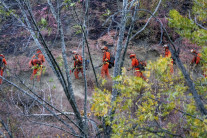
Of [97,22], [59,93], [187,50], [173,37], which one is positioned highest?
[97,22]

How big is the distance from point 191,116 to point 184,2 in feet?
53.7

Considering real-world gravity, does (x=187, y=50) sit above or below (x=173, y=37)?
below

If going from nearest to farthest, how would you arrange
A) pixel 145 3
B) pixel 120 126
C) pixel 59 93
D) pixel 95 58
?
pixel 120 126 → pixel 59 93 → pixel 95 58 → pixel 145 3

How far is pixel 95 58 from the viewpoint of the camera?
14492 mm

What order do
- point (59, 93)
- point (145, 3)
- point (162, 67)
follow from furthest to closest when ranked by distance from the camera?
point (145, 3) → point (59, 93) → point (162, 67)

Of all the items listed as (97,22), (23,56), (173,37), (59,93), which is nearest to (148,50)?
(173,37)

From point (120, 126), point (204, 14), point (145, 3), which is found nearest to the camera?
point (120, 126)

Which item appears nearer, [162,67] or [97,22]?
[162,67]

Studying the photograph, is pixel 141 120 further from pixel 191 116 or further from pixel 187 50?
pixel 187 50

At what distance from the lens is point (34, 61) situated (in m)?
11.1

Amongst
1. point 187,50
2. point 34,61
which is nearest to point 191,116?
point 34,61

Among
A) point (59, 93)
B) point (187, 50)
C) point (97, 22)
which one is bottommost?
point (59, 93)

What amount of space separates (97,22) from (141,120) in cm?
1500

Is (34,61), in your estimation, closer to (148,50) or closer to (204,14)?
(148,50)
